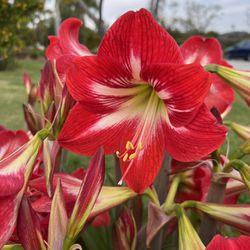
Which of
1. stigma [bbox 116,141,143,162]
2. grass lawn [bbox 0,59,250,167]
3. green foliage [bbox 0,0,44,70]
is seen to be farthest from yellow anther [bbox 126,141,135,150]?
green foliage [bbox 0,0,44,70]

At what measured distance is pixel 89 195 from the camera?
0.38 metres

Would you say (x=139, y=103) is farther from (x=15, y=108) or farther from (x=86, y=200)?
(x=15, y=108)

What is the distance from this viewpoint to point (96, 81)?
45 cm

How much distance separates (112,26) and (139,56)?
0.12ft

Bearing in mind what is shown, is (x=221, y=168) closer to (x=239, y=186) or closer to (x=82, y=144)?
(x=239, y=186)

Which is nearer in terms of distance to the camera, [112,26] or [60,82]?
[112,26]

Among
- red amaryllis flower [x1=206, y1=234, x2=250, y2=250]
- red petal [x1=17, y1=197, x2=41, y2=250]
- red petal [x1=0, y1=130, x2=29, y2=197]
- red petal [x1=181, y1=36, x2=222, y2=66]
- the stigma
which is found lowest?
red petal [x1=17, y1=197, x2=41, y2=250]

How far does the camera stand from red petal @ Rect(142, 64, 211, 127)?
405mm

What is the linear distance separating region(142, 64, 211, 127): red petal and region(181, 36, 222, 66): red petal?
0.17 meters

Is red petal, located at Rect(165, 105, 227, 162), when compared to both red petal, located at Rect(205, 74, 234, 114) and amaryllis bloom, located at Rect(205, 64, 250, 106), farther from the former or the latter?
red petal, located at Rect(205, 74, 234, 114)

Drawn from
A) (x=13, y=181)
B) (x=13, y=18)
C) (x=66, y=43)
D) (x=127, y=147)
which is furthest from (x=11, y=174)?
(x=13, y=18)

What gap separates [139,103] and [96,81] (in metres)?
0.08

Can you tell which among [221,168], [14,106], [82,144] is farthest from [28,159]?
[14,106]

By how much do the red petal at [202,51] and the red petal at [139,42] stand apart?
0.63 ft
